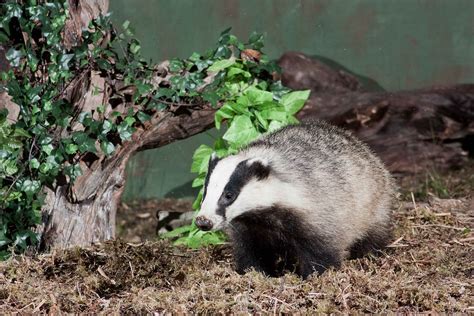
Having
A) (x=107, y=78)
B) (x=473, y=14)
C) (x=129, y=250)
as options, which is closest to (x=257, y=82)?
(x=107, y=78)

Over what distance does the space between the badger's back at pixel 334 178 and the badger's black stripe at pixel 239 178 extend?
19cm

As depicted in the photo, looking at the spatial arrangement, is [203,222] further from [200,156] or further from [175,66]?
[200,156]

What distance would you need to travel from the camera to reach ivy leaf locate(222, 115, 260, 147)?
6.14 metres

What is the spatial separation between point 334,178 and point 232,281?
0.96 metres

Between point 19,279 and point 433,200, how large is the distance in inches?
145

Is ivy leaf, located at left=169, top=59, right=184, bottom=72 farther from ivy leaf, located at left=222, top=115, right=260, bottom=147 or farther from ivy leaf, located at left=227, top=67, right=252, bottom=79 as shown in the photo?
ivy leaf, located at left=222, top=115, right=260, bottom=147

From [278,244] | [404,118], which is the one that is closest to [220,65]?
[278,244]

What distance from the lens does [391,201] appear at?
19.7 feet

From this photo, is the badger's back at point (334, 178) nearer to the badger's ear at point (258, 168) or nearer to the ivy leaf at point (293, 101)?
the badger's ear at point (258, 168)

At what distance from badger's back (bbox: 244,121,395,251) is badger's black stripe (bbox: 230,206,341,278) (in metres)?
0.08

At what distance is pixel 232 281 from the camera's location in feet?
16.6

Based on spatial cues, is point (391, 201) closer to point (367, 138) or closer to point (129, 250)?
point (129, 250)

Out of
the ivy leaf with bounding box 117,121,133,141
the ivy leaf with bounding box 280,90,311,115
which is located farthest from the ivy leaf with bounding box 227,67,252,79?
the ivy leaf with bounding box 117,121,133,141

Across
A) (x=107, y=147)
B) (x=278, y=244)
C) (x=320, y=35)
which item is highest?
(x=320, y=35)
